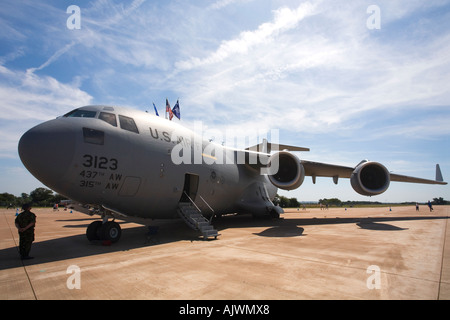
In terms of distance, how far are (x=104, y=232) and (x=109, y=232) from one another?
0.14 metres

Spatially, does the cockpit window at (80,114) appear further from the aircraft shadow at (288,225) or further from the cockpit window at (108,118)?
the aircraft shadow at (288,225)

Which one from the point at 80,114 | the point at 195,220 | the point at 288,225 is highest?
the point at 80,114

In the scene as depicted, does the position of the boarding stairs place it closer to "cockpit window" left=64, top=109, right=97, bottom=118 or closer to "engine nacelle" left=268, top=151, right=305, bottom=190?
"engine nacelle" left=268, top=151, right=305, bottom=190

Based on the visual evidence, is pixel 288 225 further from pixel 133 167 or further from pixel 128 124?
pixel 128 124

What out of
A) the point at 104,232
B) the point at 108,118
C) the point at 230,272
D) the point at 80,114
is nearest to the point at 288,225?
the point at 104,232

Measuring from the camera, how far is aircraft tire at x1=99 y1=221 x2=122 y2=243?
24.0ft

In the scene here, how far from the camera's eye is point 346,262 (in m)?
5.18

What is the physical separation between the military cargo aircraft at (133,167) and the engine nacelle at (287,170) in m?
0.05

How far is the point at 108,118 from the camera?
7363 mm

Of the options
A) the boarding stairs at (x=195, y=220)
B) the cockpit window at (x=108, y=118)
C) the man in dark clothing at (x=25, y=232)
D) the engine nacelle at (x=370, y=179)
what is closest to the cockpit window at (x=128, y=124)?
the cockpit window at (x=108, y=118)

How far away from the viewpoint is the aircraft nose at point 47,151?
5.99m

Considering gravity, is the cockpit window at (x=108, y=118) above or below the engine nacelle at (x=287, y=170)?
above

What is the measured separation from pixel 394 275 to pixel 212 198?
8077 mm

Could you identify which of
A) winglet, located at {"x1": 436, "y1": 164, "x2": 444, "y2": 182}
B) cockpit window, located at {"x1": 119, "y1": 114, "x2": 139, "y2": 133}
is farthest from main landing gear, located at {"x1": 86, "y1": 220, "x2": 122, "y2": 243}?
winglet, located at {"x1": 436, "y1": 164, "x2": 444, "y2": 182}
